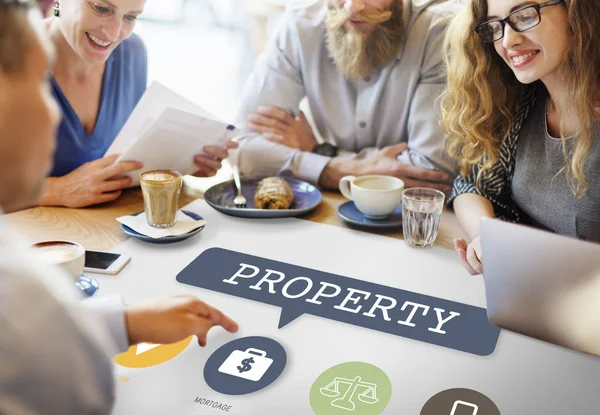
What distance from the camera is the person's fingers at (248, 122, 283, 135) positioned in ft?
6.22

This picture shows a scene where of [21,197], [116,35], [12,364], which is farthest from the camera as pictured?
[116,35]

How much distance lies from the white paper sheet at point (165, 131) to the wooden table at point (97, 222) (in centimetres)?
11

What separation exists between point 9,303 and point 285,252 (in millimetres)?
758

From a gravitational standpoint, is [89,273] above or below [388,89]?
below

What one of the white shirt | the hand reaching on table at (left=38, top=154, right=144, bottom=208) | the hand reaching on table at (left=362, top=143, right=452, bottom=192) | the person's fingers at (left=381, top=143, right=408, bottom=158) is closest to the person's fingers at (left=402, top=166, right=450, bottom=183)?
the hand reaching on table at (left=362, top=143, right=452, bottom=192)

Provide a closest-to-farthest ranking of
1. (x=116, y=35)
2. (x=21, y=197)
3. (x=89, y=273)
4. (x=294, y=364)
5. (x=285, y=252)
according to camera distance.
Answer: (x=21, y=197) → (x=294, y=364) → (x=89, y=273) → (x=285, y=252) → (x=116, y=35)

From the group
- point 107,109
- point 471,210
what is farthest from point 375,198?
point 107,109

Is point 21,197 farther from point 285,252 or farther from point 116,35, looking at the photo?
point 116,35

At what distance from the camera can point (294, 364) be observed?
3.06 ft

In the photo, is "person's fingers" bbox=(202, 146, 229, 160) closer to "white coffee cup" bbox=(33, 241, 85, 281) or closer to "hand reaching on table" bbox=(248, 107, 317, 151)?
"hand reaching on table" bbox=(248, 107, 317, 151)

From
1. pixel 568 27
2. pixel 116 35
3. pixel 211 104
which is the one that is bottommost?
pixel 211 104

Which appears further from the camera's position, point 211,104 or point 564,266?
point 211,104

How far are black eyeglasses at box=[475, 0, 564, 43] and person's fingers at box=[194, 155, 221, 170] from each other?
776 mm

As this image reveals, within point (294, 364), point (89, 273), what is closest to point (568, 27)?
point (294, 364)
